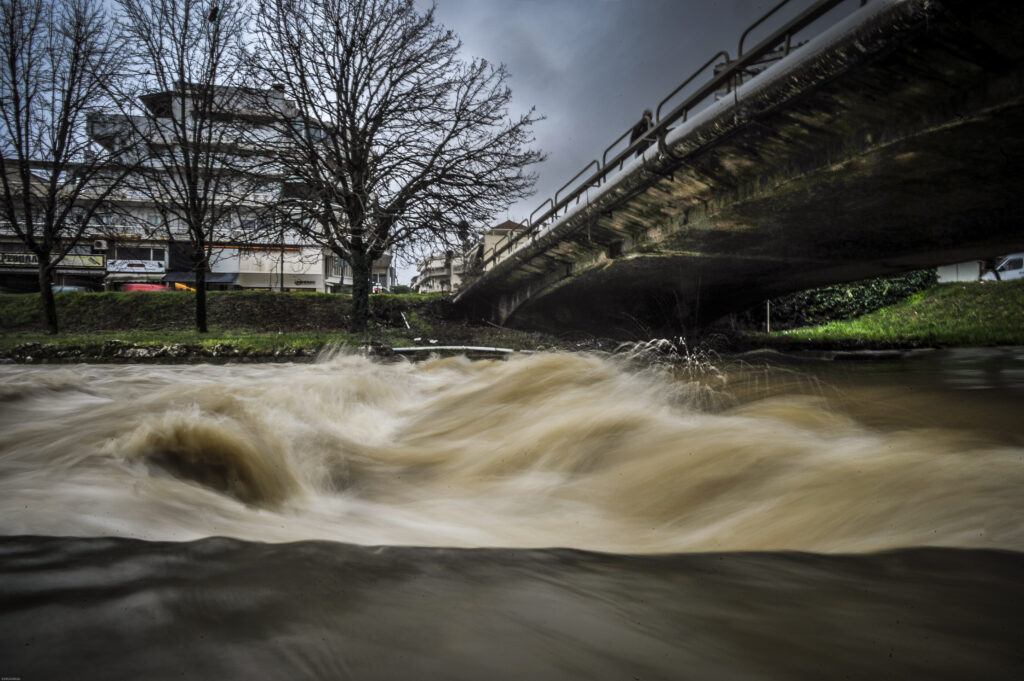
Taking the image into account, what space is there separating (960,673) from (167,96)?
2308 centimetres

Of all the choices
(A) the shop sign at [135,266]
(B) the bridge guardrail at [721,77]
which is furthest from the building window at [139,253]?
(B) the bridge guardrail at [721,77]

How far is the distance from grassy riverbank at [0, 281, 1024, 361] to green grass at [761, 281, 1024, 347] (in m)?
0.04

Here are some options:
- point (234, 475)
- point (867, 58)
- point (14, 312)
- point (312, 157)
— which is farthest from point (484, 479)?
point (14, 312)

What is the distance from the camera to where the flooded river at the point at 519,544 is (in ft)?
4.13

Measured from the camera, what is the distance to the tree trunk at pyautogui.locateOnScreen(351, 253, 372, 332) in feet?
55.7

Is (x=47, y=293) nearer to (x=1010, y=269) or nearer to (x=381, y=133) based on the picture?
(x=381, y=133)

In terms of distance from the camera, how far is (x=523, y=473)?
4039 millimetres

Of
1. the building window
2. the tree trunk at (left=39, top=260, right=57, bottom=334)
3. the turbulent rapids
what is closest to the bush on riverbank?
the turbulent rapids

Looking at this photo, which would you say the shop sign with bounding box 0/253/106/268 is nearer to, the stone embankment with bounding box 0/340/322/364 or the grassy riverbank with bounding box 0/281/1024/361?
the grassy riverbank with bounding box 0/281/1024/361

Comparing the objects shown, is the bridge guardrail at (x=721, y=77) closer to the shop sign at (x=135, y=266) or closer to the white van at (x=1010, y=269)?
the white van at (x=1010, y=269)

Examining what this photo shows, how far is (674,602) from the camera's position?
5.26ft

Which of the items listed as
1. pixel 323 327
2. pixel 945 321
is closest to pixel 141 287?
pixel 323 327

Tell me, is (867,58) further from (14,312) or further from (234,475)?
(14,312)

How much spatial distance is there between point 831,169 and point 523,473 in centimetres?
680
